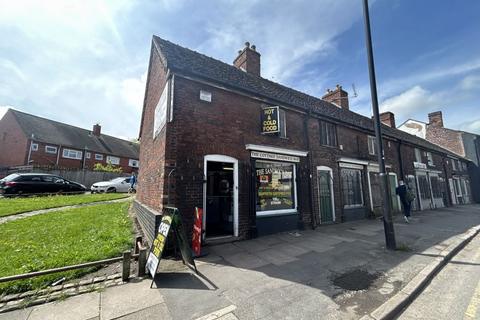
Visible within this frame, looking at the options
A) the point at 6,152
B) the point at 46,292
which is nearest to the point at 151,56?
the point at 46,292

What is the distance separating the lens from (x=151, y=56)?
1100 cm

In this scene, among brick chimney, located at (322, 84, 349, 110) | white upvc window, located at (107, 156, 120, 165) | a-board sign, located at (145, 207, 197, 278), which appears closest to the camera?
a-board sign, located at (145, 207, 197, 278)

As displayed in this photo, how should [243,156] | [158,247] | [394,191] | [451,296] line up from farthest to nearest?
[394,191]
[243,156]
[158,247]
[451,296]

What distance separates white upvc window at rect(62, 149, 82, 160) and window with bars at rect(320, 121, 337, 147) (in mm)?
32015

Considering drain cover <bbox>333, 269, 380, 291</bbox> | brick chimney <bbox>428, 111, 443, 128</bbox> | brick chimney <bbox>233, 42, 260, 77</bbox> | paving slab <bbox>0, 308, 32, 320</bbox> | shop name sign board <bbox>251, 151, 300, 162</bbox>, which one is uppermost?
brick chimney <bbox>428, 111, 443, 128</bbox>

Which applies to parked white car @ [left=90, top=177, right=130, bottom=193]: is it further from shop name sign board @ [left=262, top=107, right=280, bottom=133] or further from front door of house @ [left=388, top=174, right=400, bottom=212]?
front door of house @ [left=388, top=174, right=400, bottom=212]

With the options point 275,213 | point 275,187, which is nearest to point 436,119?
point 275,187

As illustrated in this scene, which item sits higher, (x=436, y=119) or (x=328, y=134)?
(x=436, y=119)

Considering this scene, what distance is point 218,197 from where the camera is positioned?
8766 millimetres

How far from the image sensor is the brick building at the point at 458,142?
26616 mm

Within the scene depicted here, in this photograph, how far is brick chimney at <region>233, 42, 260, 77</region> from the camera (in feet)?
37.1

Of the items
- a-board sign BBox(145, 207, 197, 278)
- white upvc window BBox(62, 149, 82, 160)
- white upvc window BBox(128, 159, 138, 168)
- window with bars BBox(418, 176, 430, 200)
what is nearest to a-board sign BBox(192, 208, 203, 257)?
a-board sign BBox(145, 207, 197, 278)

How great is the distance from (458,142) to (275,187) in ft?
110

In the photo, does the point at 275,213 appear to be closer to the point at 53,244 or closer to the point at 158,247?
the point at 158,247
